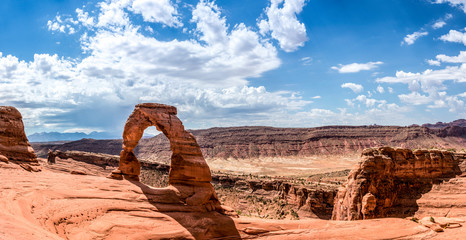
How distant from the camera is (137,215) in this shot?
1678 centimetres

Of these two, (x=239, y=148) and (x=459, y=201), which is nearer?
(x=459, y=201)

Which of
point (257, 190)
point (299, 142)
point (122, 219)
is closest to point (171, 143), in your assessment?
point (122, 219)

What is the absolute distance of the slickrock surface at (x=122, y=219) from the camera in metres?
14.0

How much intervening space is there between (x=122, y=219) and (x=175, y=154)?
568cm

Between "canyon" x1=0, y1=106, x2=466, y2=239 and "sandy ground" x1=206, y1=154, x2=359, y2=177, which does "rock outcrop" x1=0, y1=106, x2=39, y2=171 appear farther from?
"sandy ground" x1=206, y1=154, x2=359, y2=177

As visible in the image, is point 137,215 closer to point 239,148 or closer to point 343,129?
point 239,148

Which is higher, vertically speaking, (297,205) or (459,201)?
(459,201)

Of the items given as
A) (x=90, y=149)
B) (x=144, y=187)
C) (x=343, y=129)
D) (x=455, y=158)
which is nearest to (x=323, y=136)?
(x=343, y=129)

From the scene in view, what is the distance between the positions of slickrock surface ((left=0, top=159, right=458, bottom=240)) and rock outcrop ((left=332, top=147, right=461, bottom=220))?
2277 millimetres

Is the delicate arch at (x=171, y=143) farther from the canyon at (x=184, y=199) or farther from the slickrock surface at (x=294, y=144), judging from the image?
the slickrock surface at (x=294, y=144)

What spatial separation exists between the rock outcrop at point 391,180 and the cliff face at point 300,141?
10266 centimetres

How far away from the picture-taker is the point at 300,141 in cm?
13600

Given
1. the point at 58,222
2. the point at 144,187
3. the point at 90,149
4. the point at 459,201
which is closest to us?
the point at 58,222

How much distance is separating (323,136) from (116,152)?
89.2 metres
